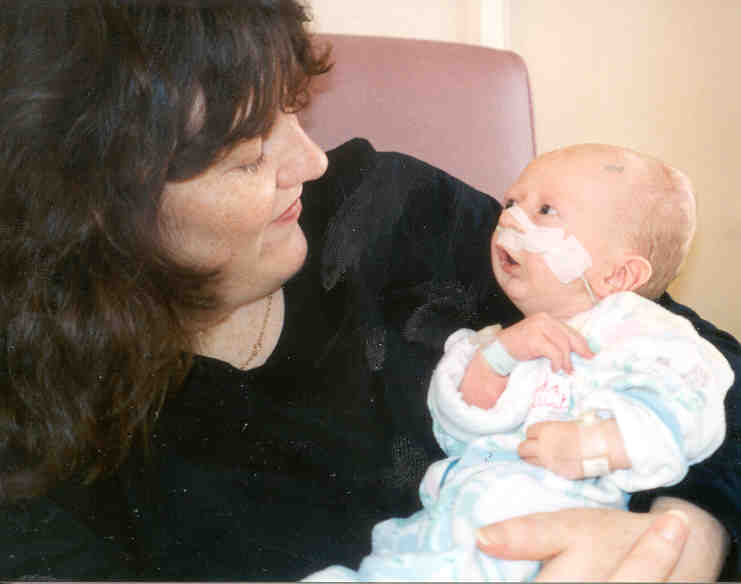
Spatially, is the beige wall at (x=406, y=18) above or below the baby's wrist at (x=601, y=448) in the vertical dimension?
above

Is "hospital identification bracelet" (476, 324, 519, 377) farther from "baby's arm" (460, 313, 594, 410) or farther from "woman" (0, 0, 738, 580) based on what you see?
"woman" (0, 0, 738, 580)

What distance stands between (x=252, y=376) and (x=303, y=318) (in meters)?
0.11

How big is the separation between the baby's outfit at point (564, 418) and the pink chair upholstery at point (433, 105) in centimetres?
51

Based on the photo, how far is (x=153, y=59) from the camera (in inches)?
26.8

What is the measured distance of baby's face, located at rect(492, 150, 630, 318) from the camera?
2.58ft

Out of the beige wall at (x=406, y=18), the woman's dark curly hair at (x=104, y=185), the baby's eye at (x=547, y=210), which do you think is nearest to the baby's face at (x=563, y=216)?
the baby's eye at (x=547, y=210)

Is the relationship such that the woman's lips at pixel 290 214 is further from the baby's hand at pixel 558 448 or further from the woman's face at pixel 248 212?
the baby's hand at pixel 558 448

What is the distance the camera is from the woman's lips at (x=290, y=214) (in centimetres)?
87

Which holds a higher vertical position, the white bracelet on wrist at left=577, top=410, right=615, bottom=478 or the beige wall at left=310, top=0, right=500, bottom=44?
the beige wall at left=310, top=0, right=500, bottom=44

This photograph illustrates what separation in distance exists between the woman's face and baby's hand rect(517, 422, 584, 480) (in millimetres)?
375

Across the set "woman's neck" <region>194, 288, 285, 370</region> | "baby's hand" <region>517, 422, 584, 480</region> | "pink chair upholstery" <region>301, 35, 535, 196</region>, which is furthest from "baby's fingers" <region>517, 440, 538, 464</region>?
"pink chair upholstery" <region>301, 35, 535, 196</region>

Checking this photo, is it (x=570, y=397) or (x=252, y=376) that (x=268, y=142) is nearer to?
(x=252, y=376)

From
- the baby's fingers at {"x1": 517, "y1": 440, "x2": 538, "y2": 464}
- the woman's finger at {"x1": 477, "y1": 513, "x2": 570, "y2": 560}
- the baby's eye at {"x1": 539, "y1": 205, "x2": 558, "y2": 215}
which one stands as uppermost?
the baby's eye at {"x1": 539, "y1": 205, "x2": 558, "y2": 215}

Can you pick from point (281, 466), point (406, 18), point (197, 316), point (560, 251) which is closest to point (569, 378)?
point (560, 251)
